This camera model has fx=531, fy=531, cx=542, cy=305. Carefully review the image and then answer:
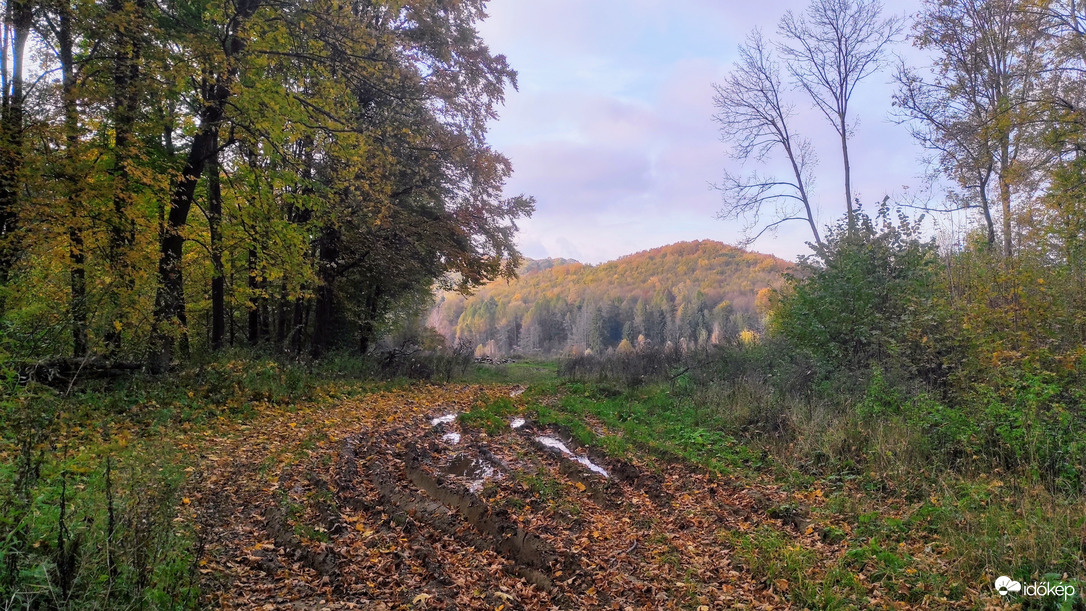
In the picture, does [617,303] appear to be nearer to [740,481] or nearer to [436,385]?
[436,385]

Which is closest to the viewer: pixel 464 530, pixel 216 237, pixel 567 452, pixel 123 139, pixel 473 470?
pixel 464 530

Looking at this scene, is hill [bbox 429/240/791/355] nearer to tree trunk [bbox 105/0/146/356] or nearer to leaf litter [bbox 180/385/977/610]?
tree trunk [bbox 105/0/146/356]

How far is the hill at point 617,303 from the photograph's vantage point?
79.1m

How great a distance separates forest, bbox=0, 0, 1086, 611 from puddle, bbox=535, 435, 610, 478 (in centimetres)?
12

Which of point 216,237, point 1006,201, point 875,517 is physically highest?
point 1006,201

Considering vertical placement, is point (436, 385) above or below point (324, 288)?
below

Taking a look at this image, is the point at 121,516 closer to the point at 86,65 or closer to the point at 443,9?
the point at 86,65

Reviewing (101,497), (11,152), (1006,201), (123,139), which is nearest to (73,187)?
(11,152)

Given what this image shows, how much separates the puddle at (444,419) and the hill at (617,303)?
52.3m

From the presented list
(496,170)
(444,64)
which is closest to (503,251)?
(496,170)

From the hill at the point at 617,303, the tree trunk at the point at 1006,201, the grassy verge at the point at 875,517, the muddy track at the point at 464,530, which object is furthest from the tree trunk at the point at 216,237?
the hill at the point at 617,303

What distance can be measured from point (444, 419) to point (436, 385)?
5.51 meters

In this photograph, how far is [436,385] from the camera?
639 inches

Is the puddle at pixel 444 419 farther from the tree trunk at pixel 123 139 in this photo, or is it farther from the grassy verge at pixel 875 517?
the tree trunk at pixel 123 139
